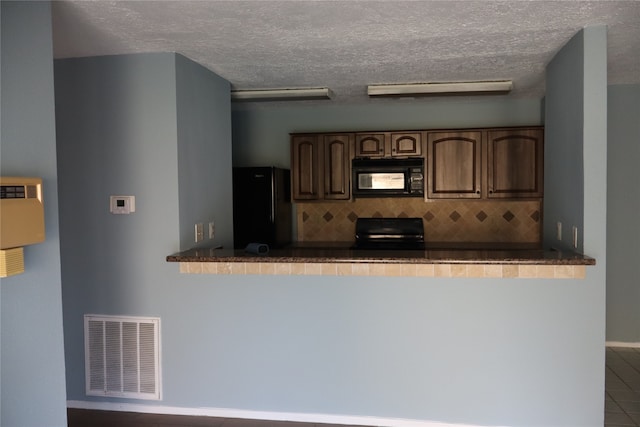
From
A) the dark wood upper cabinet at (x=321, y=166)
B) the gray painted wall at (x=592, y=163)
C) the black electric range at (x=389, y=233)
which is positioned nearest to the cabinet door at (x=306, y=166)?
the dark wood upper cabinet at (x=321, y=166)

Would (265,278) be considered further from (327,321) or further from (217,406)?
(217,406)

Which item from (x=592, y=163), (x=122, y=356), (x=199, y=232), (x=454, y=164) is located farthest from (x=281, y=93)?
(x=592, y=163)

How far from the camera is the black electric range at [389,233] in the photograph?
508 centimetres

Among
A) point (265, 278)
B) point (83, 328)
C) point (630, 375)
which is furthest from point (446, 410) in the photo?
point (83, 328)

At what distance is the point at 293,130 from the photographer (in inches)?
213

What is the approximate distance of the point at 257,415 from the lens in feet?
10.6

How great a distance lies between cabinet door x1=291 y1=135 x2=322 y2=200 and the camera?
16.9ft

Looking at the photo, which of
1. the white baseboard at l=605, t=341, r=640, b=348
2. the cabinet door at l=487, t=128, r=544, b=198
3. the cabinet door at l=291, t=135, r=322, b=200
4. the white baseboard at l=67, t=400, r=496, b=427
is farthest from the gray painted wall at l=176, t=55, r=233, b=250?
the white baseboard at l=605, t=341, r=640, b=348

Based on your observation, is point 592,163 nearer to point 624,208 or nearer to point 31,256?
point 624,208

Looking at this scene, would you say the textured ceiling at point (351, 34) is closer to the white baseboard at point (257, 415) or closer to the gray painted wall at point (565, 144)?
the gray painted wall at point (565, 144)

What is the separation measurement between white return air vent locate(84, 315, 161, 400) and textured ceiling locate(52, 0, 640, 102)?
5.85ft

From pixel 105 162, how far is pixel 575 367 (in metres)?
3.16

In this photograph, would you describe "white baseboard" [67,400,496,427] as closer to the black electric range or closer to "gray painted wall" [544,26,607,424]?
"gray painted wall" [544,26,607,424]

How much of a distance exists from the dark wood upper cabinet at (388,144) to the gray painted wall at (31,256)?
3196 millimetres
